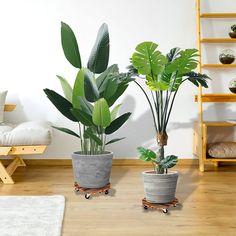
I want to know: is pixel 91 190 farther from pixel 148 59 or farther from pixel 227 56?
pixel 227 56

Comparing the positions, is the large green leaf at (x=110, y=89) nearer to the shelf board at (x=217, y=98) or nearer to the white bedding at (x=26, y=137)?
the white bedding at (x=26, y=137)

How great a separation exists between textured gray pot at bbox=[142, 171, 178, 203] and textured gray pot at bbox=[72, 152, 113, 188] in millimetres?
490

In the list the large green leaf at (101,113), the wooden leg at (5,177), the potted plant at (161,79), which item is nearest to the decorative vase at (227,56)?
the potted plant at (161,79)

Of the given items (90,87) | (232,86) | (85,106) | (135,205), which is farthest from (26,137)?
(232,86)

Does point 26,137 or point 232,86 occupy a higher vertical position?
point 232,86

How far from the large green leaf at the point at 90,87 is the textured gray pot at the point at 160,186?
2.45 ft

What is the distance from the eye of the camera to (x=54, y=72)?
4.20 metres

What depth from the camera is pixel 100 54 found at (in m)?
3.07

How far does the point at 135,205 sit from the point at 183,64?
91cm

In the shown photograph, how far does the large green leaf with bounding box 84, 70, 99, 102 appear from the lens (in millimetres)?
2995

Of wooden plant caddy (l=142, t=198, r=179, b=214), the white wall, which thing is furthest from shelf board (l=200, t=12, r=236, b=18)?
wooden plant caddy (l=142, t=198, r=179, b=214)

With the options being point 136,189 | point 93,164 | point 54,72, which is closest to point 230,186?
point 136,189

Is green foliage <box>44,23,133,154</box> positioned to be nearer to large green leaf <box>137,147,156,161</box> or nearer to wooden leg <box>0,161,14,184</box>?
large green leaf <box>137,147,156,161</box>

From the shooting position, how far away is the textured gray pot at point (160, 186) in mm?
2547
